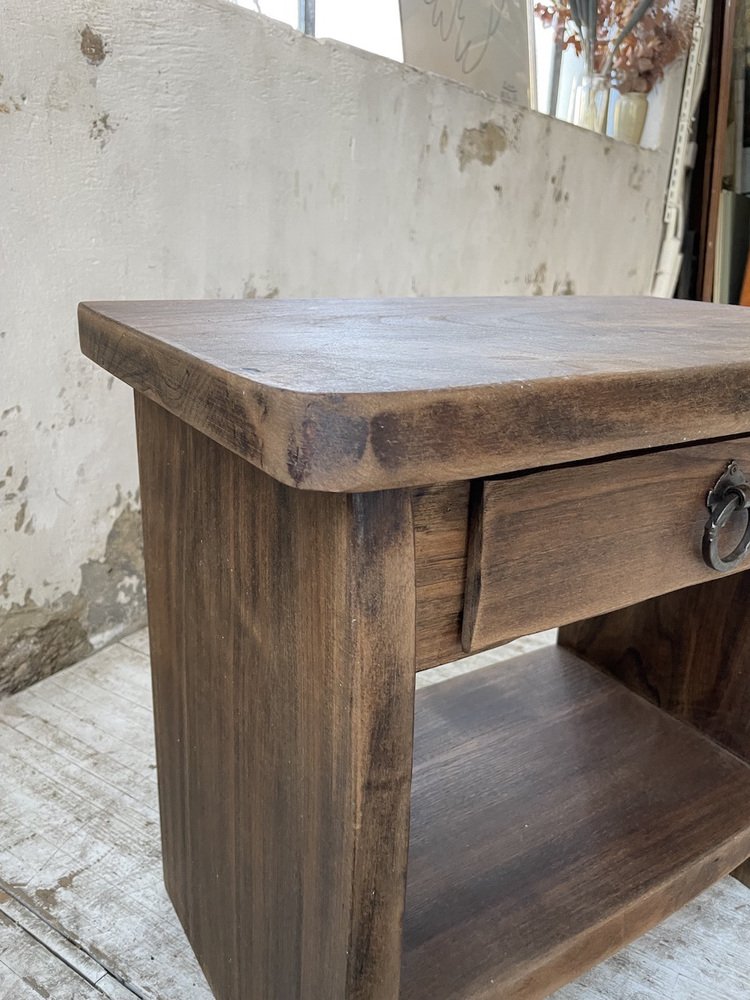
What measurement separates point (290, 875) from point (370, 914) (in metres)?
0.08

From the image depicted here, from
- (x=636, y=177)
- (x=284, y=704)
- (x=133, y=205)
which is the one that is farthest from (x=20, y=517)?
(x=636, y=177)

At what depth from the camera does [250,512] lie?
52cm

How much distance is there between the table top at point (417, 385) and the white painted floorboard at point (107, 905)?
57 cm

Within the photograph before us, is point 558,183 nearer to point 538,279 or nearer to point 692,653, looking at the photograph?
point 538,279

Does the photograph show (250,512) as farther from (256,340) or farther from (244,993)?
(244,993)

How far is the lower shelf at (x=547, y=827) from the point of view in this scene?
0.66 meters

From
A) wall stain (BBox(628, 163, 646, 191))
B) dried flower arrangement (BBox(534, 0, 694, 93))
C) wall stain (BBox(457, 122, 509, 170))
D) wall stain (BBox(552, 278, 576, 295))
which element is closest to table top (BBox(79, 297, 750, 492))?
wall stain (BBox(457, 122, 509, 170))

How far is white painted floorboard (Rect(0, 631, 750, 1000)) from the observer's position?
779 mm

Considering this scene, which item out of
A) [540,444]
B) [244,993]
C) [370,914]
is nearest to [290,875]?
[370,914]

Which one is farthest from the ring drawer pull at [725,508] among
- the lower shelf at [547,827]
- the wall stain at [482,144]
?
the wall stain at [482,144]

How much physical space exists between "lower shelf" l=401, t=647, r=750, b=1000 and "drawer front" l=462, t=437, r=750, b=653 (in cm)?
30

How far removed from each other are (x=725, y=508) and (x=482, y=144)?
5.08ft

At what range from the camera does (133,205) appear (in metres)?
1.25

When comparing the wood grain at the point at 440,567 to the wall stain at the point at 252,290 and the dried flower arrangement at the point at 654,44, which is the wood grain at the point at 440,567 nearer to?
the wall stain at the point at 252,290
